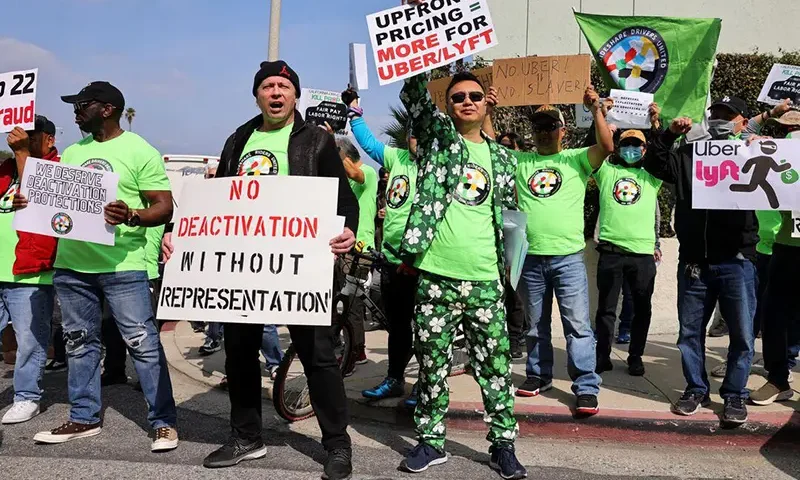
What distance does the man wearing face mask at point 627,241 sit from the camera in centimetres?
597

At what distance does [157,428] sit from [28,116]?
2.29 m

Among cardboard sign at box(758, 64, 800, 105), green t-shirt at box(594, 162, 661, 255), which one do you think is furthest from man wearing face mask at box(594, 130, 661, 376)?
cardboard sign at box(758, 64, 800, 105)

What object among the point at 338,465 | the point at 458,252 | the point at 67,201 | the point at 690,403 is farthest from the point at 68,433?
the point at 690,403

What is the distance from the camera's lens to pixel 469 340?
3.86 metres

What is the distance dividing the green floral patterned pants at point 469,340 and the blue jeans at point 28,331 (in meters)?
2.77

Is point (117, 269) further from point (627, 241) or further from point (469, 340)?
point (627, 241)

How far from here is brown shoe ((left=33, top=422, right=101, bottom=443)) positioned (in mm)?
4203

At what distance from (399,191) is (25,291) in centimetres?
272

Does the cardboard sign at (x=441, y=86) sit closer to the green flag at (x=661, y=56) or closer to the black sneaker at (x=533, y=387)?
the green flag at (x=661, y=56)

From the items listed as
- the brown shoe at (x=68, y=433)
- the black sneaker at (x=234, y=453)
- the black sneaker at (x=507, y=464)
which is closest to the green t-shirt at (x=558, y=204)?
the black sneaker at (x=507, y=464)

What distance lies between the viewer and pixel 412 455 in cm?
389

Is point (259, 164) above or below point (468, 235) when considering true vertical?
above

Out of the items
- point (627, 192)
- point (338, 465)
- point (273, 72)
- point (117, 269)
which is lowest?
point (338, 465)

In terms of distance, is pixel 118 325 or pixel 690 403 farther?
pixel 690 403
